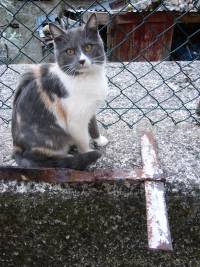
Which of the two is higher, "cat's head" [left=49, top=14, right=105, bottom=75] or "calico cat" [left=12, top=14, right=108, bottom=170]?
"cat's head" [left=49, top=14, right=105, bottom=75]

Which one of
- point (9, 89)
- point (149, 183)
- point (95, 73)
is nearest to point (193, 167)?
point (149, 183)

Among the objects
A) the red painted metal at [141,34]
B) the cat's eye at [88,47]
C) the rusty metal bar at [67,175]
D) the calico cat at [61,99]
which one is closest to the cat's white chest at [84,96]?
the calico cat at [61,99]

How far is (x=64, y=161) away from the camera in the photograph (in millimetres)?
1712

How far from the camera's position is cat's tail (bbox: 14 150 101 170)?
1.68 m

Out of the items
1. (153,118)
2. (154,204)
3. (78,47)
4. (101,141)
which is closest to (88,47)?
(78,47)

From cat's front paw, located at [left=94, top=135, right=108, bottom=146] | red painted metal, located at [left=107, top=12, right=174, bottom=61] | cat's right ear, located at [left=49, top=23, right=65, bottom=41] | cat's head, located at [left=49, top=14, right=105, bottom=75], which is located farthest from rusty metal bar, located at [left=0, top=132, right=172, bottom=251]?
red painted metal, located at [left=107, top=12, right=174, bottom=61]

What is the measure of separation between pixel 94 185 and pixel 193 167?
403mm

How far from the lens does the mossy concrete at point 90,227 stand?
169 cm

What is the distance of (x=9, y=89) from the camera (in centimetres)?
219

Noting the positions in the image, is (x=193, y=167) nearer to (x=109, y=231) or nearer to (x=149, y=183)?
(x=149, y=183)

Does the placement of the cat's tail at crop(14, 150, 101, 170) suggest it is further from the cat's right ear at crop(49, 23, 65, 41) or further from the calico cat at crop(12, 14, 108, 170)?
the cat's right ear at crop(49, 23, 65, 41)

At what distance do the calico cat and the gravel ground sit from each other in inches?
5.6

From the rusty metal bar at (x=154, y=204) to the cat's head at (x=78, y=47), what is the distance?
41 centimetres

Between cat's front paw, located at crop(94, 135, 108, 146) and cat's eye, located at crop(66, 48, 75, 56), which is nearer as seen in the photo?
cat's eye, located at crop(66, 48, 75, 56)
